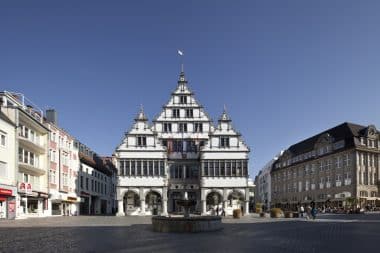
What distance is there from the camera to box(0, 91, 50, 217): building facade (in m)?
47.6

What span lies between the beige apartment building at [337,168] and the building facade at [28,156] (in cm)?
5382

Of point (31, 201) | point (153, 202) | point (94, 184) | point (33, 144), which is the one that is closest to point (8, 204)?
point (31, 201)

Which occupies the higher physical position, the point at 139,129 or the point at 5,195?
the point at 139,129

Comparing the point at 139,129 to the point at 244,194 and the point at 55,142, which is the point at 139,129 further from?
the point at 244,194

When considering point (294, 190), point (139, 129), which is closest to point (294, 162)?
point (294, 190)

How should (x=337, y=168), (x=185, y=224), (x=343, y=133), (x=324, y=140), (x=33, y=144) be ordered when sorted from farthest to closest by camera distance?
(x=324, y=140), (x=343, y=133), (x=337, y=168), (x=33, y=144), (x=185, y=224)

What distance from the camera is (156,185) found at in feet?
207

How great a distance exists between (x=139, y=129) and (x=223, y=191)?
14.8 m

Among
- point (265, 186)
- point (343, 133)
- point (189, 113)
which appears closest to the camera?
point (189, 113)

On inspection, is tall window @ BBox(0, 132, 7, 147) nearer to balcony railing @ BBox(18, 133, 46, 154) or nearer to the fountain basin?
balcony railing @ BBox(18, 133, 46, 154)

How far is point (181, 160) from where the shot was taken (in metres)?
65.8

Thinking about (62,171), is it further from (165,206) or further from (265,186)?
(265,186)

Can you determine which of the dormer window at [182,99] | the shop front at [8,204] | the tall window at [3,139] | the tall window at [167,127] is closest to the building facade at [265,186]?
the dormer window at [182,99]

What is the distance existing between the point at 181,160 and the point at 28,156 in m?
22.3
